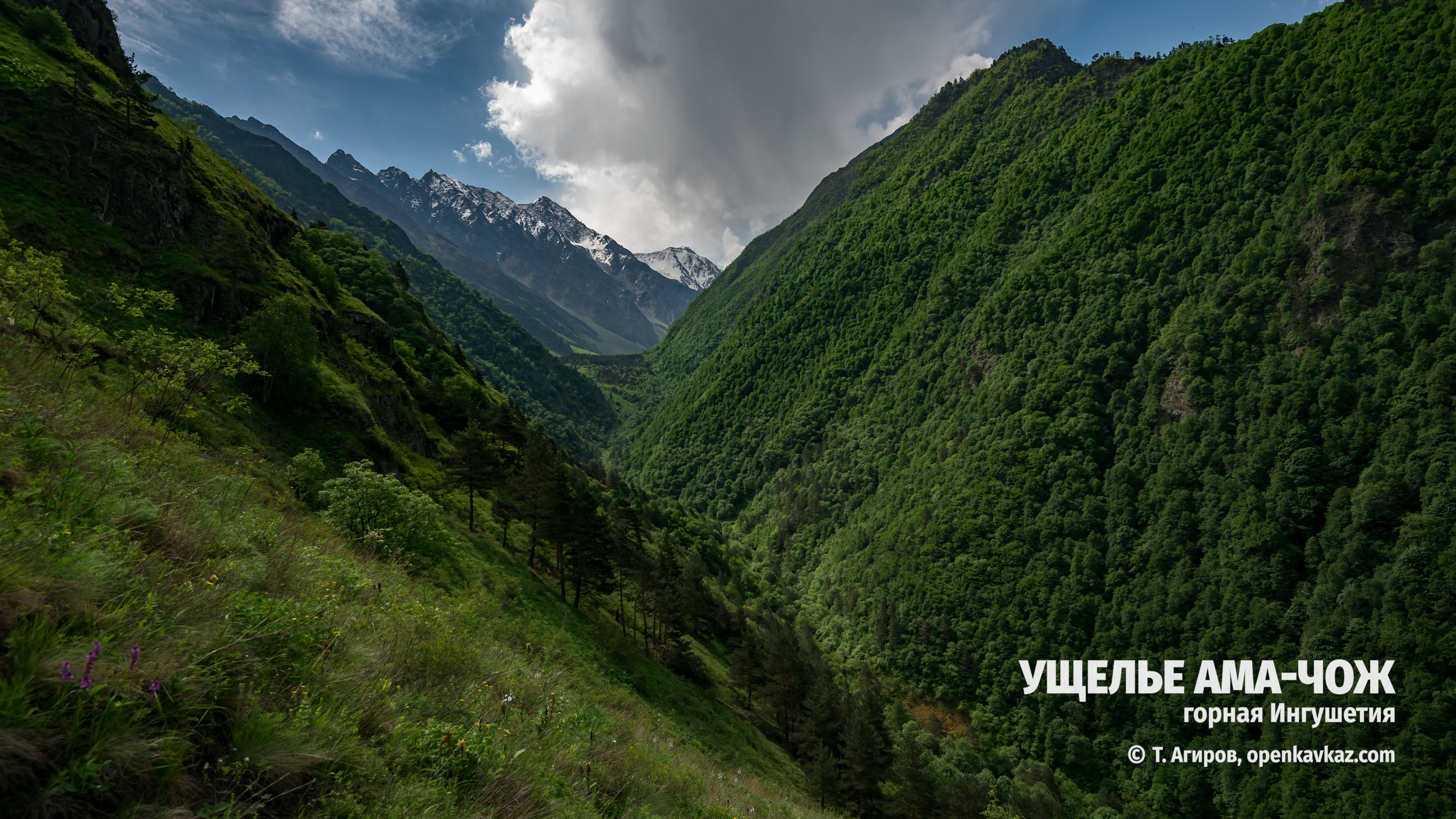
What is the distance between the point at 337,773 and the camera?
3.99 meters

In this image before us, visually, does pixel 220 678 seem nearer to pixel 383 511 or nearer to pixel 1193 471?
pixel 383 511

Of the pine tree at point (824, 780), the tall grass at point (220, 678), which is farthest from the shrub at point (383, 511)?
the pine tree at point (824, 780)

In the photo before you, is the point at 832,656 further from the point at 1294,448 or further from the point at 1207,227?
the point at 1207,227

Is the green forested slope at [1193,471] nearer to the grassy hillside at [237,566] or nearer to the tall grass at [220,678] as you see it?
the grassy hillside at [237,566]

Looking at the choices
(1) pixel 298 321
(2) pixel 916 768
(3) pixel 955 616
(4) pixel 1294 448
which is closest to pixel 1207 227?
(4) pixel 1294 448

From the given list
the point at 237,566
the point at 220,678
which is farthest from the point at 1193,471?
the point at 220,678

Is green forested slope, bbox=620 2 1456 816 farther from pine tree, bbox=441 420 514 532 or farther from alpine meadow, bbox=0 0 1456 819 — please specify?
pine tree, bbox=441 420 514 532

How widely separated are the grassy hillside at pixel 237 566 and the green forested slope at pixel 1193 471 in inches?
1264

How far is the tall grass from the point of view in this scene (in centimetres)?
296

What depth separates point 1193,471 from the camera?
99375 millimetres

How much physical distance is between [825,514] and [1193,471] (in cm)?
8570

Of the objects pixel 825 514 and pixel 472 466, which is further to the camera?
pixel 825 514

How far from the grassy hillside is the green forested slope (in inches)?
1264

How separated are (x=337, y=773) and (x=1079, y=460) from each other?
445 feet
